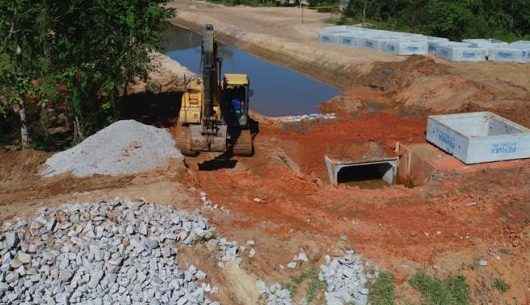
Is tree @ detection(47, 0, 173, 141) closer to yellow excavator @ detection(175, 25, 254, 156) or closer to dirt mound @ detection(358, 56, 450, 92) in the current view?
yellow excavator @ detection(175, 25, 254, 156)

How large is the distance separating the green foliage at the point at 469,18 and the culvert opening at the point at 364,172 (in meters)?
22.5

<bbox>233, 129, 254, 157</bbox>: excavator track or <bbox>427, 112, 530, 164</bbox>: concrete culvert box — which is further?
<bbox>233, 129, 254, 157</bbox>: excavator track

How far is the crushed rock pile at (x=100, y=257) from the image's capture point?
455 inches

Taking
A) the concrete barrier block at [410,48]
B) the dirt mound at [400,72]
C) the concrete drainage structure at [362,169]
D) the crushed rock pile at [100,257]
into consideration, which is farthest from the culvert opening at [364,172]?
the concrete barrier block at [410,48]

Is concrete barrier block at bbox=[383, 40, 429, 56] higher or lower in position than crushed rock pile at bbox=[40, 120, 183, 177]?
higher

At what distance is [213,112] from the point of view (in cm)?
1797

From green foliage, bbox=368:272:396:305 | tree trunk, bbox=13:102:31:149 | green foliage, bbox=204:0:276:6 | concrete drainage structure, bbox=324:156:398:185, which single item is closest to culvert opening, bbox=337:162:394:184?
concrete drainage structure, bbox=324:156:398:185

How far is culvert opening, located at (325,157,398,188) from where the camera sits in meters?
19.9

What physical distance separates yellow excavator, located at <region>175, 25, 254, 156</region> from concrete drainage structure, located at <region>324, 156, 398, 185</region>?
2824 millimetres

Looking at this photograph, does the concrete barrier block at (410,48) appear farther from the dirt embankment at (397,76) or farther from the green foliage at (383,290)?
the green foliage at (383,290)

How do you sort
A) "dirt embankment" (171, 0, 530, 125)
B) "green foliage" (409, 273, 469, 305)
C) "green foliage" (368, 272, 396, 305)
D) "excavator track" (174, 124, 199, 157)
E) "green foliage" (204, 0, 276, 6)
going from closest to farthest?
"green foliage" (368, 272, 396, 305)
"green foliage" (409, 273, 469, 305)
"excavator track" (174, 124, 199, 157)
"dirt embankment" (171, 0, 530, 125)
"green foliage" (204, 0, 276, 6)

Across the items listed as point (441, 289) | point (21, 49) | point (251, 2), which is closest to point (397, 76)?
point (21, 49)

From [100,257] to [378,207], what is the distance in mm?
7862

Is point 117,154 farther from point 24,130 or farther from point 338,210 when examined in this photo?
point 338,210
